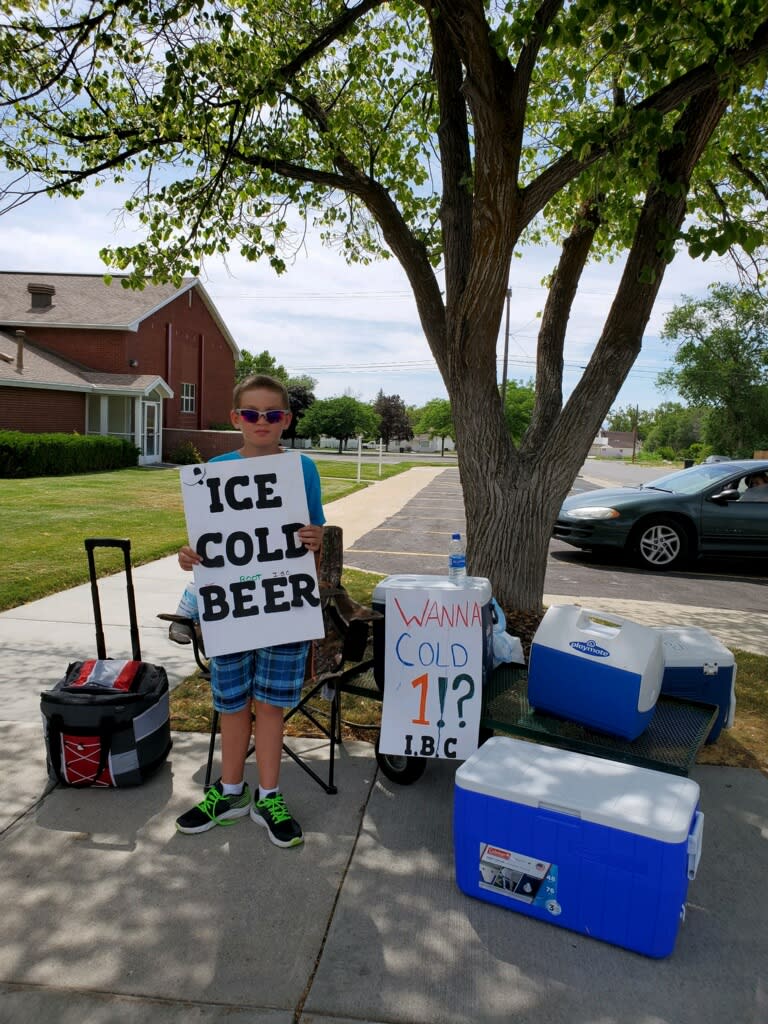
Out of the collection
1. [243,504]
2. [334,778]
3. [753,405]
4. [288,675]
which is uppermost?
[753,405]

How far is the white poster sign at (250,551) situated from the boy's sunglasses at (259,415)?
162mm

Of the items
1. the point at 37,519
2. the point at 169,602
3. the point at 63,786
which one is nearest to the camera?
the point at 63,786

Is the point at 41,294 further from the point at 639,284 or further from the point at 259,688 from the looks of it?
the point at 259,688

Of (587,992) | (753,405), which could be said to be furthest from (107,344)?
(753,405)

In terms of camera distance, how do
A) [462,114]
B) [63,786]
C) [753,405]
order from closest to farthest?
[63,786], [462,114], [753,405]

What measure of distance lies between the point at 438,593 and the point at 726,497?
8153 millimetres

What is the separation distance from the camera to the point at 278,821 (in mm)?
3277

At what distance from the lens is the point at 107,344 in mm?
29656

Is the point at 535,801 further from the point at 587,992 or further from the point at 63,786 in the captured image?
the point at 63,786

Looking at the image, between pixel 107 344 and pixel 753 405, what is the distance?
3649 cm

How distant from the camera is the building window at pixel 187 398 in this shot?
3453cm

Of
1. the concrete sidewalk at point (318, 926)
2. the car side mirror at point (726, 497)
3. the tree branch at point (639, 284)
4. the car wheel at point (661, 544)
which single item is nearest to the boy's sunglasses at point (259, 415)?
the concrete sidewalk at point (318, 926)

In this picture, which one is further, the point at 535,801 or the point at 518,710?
the point at 518,710

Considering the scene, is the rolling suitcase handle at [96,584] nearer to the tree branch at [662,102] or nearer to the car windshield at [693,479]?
the tree branch at [662,102]
